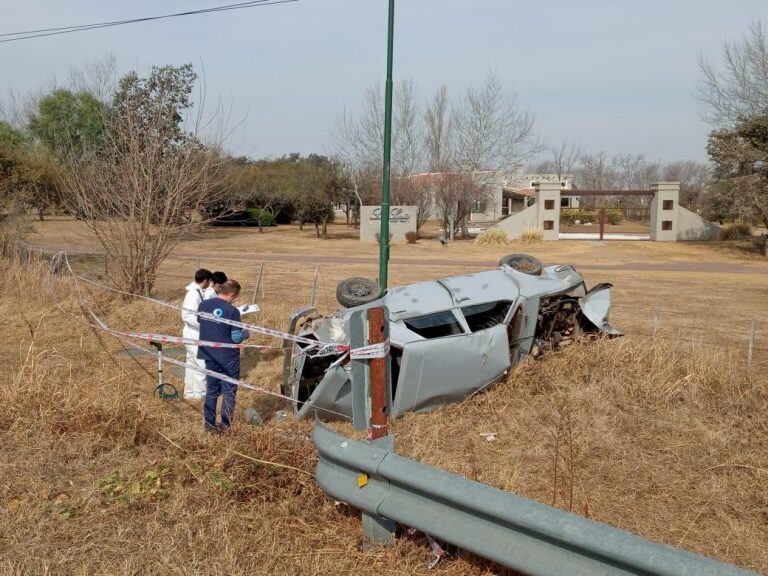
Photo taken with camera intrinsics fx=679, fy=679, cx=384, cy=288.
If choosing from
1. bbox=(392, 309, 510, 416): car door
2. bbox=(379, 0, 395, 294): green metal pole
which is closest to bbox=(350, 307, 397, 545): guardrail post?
bbox=(392, 309, 510, 416): car door

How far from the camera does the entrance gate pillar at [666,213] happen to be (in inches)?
1471

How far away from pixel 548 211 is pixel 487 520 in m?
35.4

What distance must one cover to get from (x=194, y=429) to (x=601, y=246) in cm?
3082

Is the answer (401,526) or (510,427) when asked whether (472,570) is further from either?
(510,427)

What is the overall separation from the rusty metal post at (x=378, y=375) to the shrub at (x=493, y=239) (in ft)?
101

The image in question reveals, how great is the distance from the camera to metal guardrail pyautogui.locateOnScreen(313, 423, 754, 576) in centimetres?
241

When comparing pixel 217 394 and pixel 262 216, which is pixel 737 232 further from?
pixel 217 394

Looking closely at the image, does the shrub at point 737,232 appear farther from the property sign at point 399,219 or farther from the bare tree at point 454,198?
the property sign at point 399,219

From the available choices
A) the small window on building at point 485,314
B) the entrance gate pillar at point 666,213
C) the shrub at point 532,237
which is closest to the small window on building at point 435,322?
the small window on building at point 485,314

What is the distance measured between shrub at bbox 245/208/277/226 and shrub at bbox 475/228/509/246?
58.4 ft

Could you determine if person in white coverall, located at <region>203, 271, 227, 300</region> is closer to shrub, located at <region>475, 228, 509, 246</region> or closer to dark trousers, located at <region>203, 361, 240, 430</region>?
dark trousers, located at <region>203, 361, 240, 430</region>

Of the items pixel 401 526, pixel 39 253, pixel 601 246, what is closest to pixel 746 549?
pixel 401 526

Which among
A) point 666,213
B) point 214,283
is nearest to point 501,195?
point 666,213

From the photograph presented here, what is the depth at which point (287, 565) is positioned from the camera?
3.22 m
